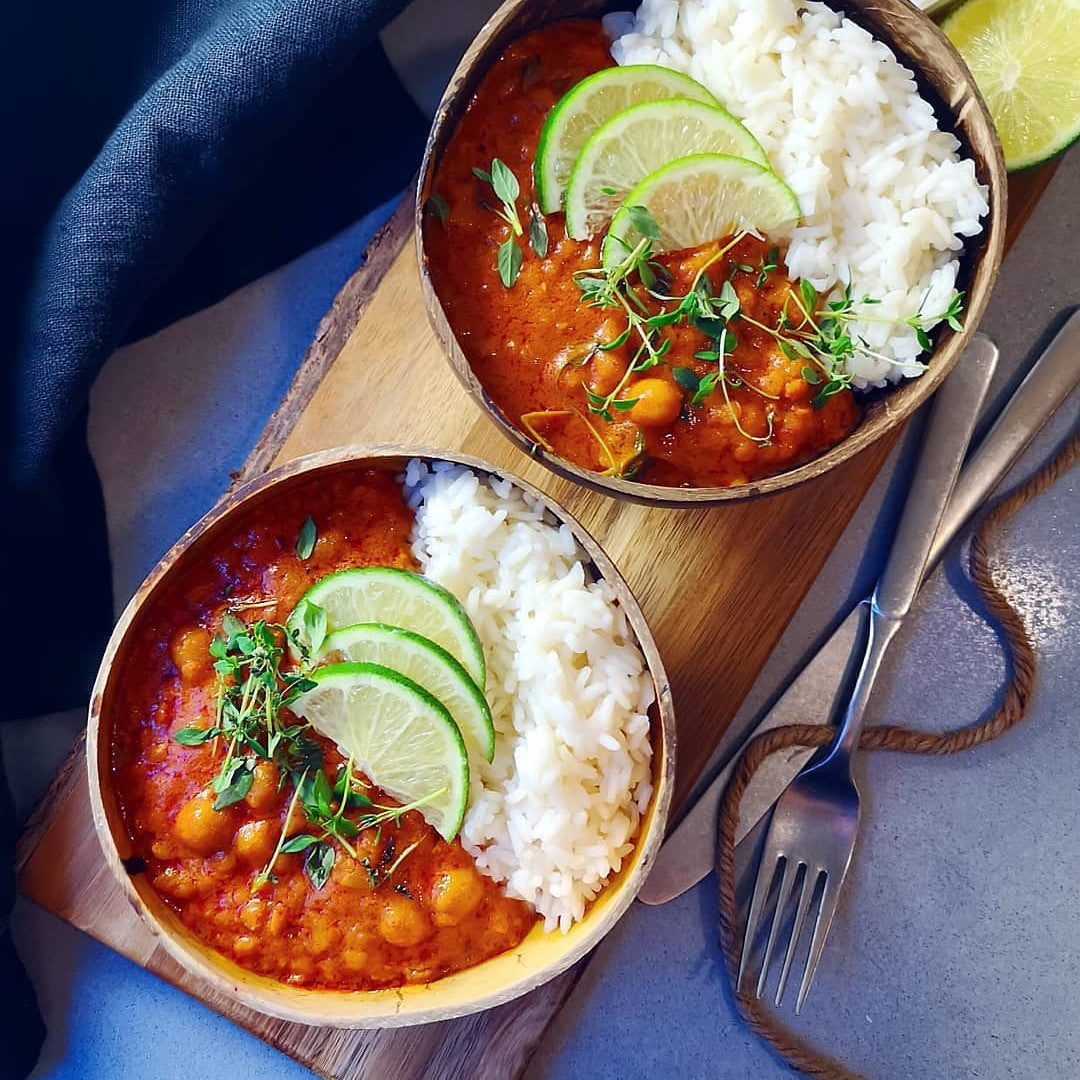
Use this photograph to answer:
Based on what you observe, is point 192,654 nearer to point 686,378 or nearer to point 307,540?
point 307,540

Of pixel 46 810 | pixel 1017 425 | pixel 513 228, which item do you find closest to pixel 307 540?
pixel 513 228

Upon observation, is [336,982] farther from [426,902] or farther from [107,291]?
[107,291]

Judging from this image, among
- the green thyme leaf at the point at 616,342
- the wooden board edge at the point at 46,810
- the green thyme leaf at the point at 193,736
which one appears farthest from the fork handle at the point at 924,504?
the wooden board edge at the point at 46,810

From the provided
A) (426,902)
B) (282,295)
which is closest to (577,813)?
(426,902)

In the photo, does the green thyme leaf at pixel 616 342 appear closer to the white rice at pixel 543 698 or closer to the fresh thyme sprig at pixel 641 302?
the fresh thyme sprig at pixel 641 302

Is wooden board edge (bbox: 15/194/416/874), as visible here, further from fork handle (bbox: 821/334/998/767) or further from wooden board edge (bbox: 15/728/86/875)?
fork handle (bbox: 821/334/998/767)

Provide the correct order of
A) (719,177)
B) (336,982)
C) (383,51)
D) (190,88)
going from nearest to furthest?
1. (719,177)
2. (336,982)
3. (190,88)
4. (383,51)

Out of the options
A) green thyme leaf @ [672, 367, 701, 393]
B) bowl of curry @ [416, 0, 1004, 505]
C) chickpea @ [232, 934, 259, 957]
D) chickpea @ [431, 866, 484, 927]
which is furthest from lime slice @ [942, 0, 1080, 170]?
chickpea @ [232, 934, 259, 957]
